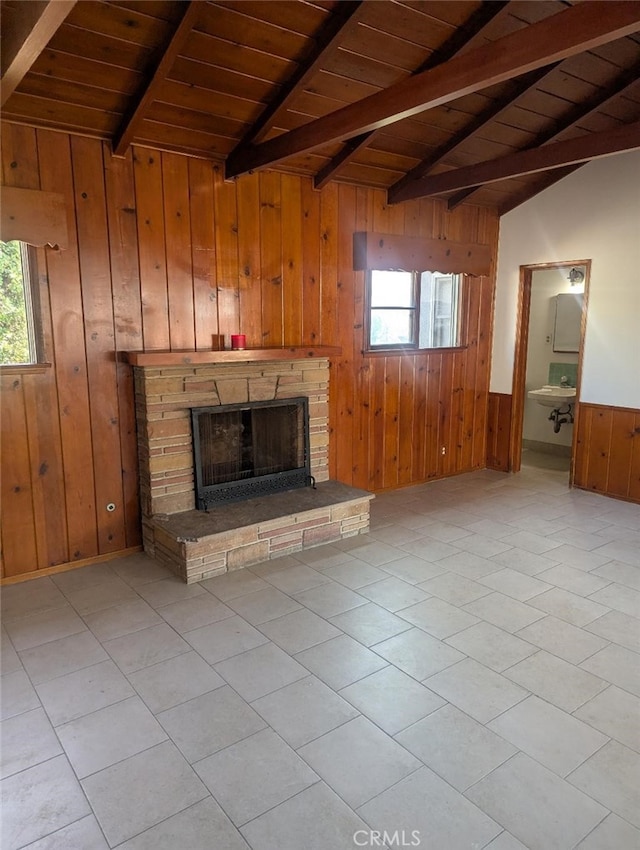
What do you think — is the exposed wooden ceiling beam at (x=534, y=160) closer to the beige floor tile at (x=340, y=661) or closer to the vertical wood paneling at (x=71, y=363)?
the vertical wood paneling at (x=71, y=363)

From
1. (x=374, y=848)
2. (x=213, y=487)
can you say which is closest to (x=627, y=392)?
(x=213, y=487)

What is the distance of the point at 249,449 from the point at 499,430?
9.87 ft

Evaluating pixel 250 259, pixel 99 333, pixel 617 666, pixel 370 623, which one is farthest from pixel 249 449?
pixel 617 666

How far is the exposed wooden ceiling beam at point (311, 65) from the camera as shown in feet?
9.05

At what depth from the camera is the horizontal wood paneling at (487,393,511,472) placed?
229 inches

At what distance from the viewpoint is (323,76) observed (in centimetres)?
321

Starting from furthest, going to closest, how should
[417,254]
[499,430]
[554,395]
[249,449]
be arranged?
[554,395] → [499,430] → [417,254] → [249,449]

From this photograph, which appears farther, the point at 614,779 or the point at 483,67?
the point at 483,67

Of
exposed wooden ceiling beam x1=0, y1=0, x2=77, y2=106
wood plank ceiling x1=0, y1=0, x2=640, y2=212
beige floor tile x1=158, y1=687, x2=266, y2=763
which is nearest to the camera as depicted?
exposed wooden ceiling beam x1=0, y1=0, x2=77, y2=106

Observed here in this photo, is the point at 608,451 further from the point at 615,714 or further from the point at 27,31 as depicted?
the point at 27,31

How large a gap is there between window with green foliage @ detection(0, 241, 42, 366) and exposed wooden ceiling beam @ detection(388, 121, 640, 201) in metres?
2.86

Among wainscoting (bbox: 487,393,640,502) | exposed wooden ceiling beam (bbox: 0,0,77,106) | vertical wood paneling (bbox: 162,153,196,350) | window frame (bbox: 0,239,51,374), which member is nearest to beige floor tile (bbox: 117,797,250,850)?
window frame (bbox: 0,239,51,374)

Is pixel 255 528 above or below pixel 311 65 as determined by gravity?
below

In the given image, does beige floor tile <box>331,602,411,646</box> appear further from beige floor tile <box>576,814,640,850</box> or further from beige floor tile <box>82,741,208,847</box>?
beige floor tile <box>576,814,640,850</box>
